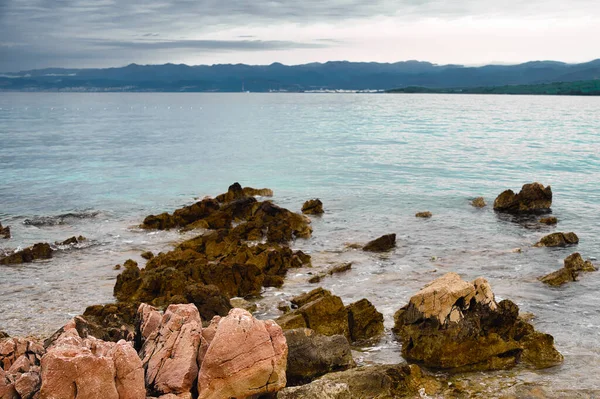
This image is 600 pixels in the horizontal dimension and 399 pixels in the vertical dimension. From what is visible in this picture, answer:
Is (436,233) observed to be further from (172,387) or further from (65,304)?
(172,387)

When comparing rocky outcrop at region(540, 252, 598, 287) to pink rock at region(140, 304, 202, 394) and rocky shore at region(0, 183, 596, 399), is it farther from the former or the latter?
pink rock at region(140, 304, 202, 394)

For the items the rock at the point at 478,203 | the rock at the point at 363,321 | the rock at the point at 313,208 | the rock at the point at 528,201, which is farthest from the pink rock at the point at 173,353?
the rock at the point at 478,203

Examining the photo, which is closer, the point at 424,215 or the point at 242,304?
the point at 242,304

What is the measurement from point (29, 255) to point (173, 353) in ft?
57.9

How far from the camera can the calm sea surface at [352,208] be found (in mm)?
21281

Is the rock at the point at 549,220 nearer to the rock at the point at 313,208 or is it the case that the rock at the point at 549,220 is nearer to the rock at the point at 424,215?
the rock at the point at 424,215

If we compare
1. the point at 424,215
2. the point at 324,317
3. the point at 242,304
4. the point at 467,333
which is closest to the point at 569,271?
the point at 467,333

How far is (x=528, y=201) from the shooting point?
3759cm

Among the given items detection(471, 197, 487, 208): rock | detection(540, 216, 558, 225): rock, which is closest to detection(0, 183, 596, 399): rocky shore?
detection(540, 216, 558, 225): rock

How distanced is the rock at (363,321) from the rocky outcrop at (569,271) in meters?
8.58

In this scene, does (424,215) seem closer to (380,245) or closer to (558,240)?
(380,245)

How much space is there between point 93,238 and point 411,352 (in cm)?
2093

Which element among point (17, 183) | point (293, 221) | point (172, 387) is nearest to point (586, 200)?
point (293, 221)

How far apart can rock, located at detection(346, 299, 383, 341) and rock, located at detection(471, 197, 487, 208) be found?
76.6 feet
